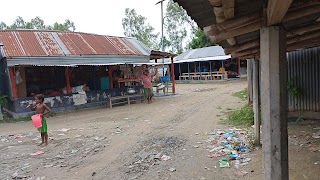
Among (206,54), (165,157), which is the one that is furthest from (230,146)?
(206,54)

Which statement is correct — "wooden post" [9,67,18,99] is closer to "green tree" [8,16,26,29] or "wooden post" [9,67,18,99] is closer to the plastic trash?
the plastic trash

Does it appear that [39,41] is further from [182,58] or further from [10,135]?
[182,58]

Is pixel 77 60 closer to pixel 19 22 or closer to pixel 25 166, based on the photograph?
pixel 25 166

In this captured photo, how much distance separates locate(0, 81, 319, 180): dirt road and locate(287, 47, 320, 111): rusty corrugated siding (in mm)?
2546

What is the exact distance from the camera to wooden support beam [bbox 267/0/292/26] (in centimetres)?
221

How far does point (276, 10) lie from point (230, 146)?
4.33 m

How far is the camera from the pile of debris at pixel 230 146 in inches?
212

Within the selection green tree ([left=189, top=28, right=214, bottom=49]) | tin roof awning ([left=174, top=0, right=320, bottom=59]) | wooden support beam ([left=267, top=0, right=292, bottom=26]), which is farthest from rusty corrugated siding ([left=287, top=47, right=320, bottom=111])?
green tree ([left=189, top=28, right=214, bottom=49])

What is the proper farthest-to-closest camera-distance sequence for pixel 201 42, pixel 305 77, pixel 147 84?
pixel 201 42
pixel 147 84
pixel 305 77

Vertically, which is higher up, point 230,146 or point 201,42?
point 201,42

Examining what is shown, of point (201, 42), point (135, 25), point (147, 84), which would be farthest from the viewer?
point (135, 25)

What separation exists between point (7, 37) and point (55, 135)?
7571 millimetres

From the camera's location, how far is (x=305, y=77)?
8094 mm

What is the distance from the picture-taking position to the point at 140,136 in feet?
25.5
